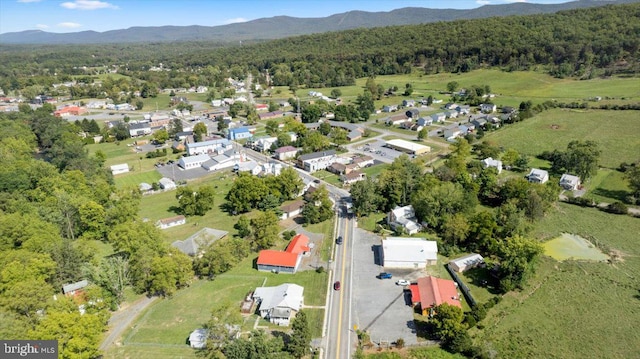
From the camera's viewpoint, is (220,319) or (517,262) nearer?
(220,319)

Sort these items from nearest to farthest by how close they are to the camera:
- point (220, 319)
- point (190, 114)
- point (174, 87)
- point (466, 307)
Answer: point (220, 319) < point (466, 307) < point (190, 114) < point (174, 87)

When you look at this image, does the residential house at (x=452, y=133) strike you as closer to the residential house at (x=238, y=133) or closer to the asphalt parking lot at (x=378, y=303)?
the residential house at (x=238, y=133)

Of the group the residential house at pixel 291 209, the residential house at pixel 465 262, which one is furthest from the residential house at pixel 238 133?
the residential house at pixel 465 262

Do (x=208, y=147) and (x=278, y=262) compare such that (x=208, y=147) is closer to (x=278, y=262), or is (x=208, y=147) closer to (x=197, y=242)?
(x=197, y=242)

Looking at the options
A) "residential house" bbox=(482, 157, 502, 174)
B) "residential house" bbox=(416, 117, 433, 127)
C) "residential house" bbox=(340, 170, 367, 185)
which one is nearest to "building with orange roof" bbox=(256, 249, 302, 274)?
"residential house" bbox=(340, 170, 367, 185)

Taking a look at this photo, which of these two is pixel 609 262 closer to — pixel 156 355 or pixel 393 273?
pixel 393 273

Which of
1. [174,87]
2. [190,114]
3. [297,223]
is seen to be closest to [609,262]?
[297,223]

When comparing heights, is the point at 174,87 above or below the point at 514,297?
above
